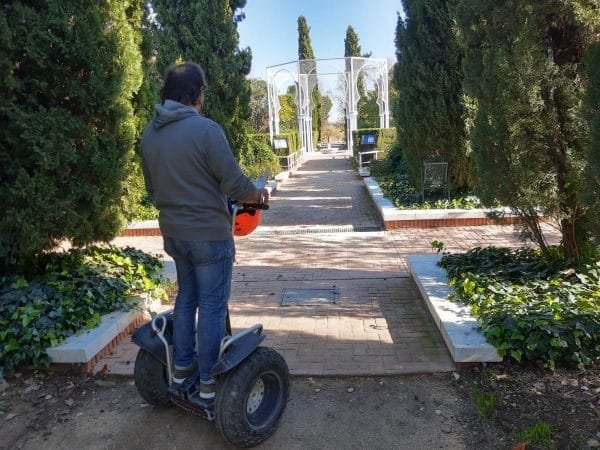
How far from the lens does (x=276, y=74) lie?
81.0 ft

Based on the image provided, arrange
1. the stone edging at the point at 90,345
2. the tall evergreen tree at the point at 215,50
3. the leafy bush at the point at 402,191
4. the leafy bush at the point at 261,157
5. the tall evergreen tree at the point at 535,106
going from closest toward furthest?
1. the stone edging at the point at 90,345
2. the tall evergreen tree at the point at 535,106
3. the leafy bush at the point at 402,191
4. the tall evergreen tree at the point at 215,50
5. the leafy bush at the point at 261,157

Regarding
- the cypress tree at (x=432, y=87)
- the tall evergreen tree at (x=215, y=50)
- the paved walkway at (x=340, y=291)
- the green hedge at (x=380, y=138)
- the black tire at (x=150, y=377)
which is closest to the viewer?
the black tire at (x=150, y=377)

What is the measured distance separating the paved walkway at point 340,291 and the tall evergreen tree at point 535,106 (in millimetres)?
1291

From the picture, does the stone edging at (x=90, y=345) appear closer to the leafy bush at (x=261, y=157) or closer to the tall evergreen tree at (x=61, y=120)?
the tall evergreen tree at (x=61, y=120)

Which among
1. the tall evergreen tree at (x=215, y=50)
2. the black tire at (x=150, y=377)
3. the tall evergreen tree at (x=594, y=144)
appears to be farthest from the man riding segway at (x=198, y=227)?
the tall evergreen tree at (x=215, y=50)

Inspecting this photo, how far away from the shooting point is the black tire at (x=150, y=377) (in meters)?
2.74

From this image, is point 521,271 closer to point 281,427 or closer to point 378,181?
point 281,427

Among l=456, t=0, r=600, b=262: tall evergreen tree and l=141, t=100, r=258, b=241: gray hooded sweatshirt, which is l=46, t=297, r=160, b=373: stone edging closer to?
l=141, t=100, r=258, b=241: gray hooded sweatshirt

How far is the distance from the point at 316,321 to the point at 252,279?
1.58 metres

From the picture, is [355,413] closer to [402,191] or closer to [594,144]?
[594,144]

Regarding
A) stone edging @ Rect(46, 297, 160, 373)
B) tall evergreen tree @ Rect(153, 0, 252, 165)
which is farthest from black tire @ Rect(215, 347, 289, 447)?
tall evergreen tree @ Rect(153, 0, 252, 165)

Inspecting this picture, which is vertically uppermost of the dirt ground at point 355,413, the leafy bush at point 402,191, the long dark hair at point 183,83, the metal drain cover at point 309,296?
the long dark hair at point 183,83

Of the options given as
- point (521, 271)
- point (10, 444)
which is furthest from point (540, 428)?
point (10, 444)

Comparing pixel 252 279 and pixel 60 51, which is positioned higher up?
pixel 60 51
